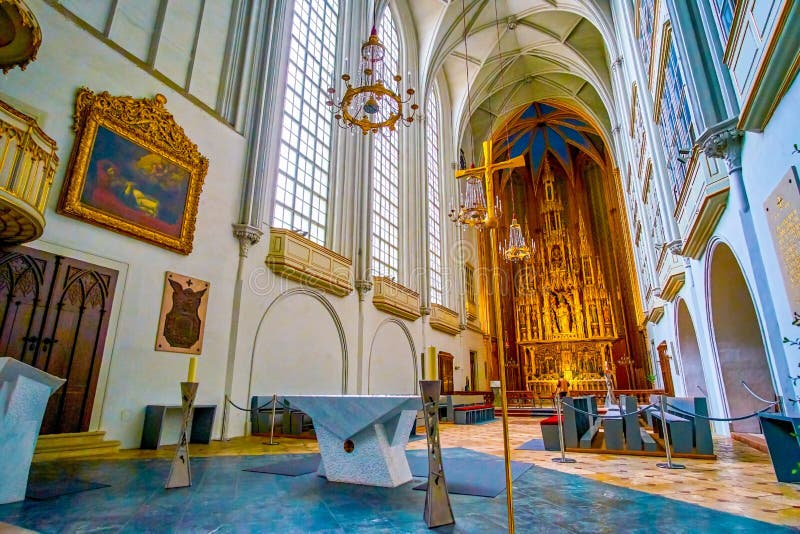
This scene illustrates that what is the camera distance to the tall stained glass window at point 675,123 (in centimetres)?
649

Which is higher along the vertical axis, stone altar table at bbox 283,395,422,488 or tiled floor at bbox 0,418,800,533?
stone altar table at bbox 283,395,422,488

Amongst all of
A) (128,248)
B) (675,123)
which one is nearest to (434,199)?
(675,123)

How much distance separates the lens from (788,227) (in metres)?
3.58

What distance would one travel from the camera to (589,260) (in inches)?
911

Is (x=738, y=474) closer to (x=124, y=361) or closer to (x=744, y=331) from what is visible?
(x=744, y=331)

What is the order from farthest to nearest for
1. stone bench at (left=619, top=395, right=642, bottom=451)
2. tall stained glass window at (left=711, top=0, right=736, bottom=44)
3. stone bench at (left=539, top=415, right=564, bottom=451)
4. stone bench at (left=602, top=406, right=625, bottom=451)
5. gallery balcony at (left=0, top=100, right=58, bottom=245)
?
stone bench at (left=539, top=415, right=564, bottom=451)
stone bench at (left=602, top=406, right=625, bottom=451)
stone bench at (left=619, top=395, right=642, bottom=451)
tall stained glass window at (left=711, top=0, right=736, bottom=44)
gallery balcony at (left=0, top=100, right=58, bottom=245)

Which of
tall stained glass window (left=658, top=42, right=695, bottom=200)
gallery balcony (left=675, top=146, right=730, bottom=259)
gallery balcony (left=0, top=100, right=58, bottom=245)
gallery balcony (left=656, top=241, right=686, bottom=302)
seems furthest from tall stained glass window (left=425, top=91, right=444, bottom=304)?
gallery balcony (left=0, top=100, right=58, bottom=245)

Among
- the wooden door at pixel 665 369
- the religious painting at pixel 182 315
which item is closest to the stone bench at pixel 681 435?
the religious painting at pixel 182 315

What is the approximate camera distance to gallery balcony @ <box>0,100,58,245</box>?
13.3 ft

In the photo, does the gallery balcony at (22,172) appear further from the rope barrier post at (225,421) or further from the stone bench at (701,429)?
the stone bench at (701,429)

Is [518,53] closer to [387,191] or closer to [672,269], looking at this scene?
[387,191]

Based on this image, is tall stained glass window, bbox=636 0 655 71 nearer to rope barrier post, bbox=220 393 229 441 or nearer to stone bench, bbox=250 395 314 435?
stone bench, bbox=250 395 314 435

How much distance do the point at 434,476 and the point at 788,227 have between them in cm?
371

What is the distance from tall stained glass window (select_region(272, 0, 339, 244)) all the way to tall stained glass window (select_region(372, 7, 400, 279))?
92.2 inches
